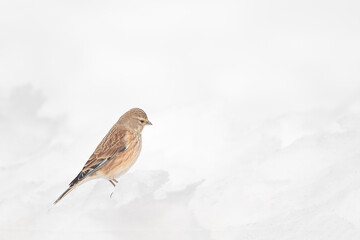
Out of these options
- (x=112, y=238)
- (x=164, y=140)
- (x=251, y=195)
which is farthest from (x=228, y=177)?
(x=112, y=238)

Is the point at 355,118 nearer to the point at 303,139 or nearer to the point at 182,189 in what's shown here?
the point at 303,139

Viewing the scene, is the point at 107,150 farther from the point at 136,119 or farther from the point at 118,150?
the point at 136,119

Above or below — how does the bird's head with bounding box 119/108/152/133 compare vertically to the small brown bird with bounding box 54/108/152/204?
above

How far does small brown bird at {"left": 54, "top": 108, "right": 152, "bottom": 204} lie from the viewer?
6.68 metres

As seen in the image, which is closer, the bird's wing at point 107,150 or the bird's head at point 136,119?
the bird's wing at point 107,150

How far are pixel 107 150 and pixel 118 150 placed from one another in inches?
4.3

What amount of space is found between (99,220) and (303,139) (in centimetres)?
269

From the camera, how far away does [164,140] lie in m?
8.34

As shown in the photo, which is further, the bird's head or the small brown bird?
the bird's head

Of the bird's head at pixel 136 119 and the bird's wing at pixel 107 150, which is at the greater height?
the bird's head at pixel 136 119

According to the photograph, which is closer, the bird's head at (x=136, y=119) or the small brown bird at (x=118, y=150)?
the small brown bird at (x=118, y=150)

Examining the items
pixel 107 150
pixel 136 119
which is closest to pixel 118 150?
pixel 107 150

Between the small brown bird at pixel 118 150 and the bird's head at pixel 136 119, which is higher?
the bird's head at pixel 136 119

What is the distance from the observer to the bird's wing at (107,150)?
6586mm
